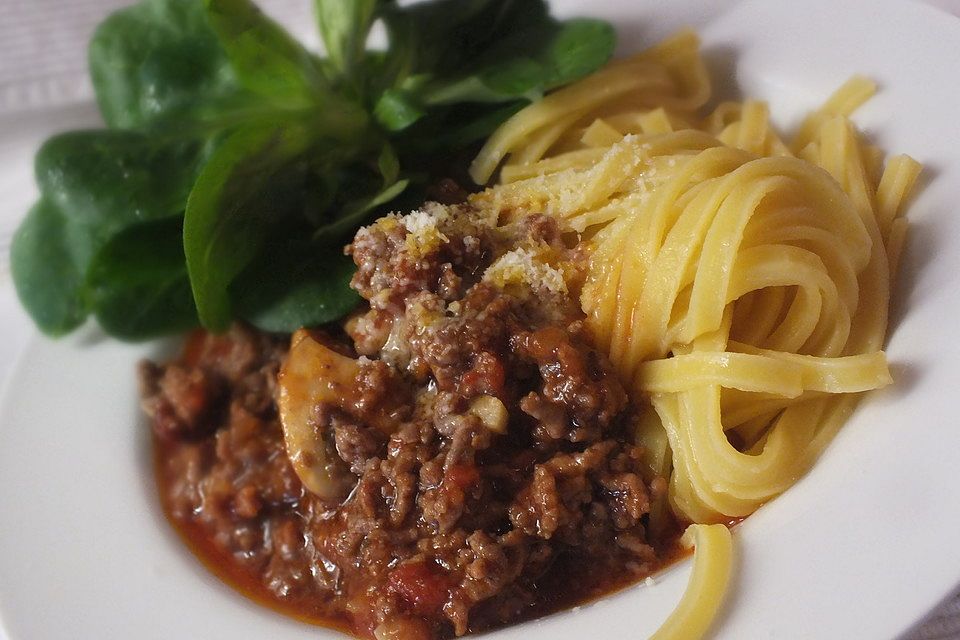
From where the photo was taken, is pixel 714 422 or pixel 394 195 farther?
pixel 394 195

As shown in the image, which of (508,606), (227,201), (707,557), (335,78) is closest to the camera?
(707,557)

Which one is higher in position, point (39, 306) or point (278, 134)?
point (278, 134)

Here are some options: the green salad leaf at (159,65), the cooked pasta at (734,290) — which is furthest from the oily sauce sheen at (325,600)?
the green salad leaf at (159,65)

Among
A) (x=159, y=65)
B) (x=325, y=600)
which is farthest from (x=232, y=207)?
(x=325, y=600)

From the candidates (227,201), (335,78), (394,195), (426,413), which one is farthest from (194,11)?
(426,413)

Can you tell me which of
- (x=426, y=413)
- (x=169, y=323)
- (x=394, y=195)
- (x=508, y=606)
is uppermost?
(x=394, y=195)

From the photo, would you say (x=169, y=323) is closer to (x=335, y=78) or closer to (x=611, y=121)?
(x=335, y=78)

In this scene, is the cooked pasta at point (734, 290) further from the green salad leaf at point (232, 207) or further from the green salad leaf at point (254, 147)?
the green salad leaf at point (232, 207)
